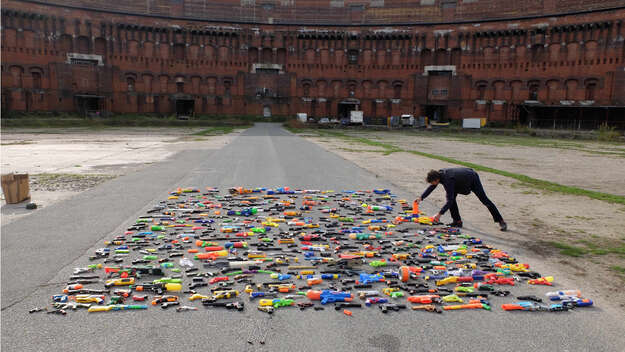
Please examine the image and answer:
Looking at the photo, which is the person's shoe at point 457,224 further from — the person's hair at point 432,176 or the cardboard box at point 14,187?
the cardboard box at point 14,187

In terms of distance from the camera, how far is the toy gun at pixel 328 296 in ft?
17.2

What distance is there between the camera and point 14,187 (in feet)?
31.8

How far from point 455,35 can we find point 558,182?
5853cm

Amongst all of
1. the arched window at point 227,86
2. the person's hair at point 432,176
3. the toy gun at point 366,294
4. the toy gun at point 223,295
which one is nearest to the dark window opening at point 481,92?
the arched window at point 227,86

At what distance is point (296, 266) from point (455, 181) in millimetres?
4064

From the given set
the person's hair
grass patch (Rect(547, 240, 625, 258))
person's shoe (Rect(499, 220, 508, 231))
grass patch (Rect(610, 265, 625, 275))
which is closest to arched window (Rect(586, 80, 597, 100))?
grass patch (Rect(547, 240, 625, 258))

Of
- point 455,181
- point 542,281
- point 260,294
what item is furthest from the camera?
point 455,181

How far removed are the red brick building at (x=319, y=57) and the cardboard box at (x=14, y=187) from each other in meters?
61.6

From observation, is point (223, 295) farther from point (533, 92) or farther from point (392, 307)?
point (533, 92)

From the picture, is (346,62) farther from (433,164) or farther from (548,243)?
(548,243)

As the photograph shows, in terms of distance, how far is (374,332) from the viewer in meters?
4.52

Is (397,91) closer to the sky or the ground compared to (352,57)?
closer to the ground

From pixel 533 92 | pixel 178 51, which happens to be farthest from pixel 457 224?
pixel 178 51

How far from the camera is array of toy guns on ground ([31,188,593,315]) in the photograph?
5234 millimetres
